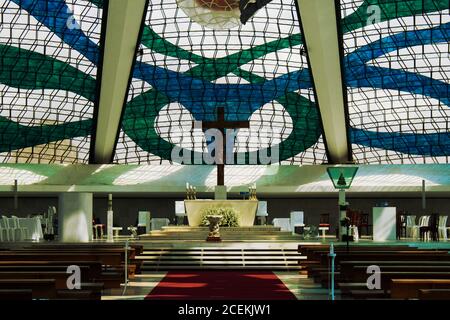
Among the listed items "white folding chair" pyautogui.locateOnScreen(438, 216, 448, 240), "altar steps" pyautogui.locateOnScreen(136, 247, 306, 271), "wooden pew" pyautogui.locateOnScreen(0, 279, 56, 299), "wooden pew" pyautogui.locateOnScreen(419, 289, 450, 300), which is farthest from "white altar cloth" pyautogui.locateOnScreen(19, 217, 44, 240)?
"wooden pew" pyautogui.locateOnScreen(419, 289, 450, 300)

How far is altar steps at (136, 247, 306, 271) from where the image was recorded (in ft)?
69.4

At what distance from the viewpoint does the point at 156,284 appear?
16.4 m

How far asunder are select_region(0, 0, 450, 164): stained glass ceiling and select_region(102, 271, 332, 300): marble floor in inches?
616

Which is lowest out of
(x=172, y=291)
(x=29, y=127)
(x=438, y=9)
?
(x=172, y=291)

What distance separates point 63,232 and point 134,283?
324 inches

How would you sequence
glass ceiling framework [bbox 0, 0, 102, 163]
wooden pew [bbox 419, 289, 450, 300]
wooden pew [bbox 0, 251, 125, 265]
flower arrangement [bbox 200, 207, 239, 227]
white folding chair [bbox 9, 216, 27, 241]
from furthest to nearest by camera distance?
glass ceiling framework [bbox 0, 0, 102, 163]
flower arrangement [bbox 200, 207, 239, 227]
white folding chair [bbox 9, 216, 27, 241]
wooden pew [bbox 0, 251, 125, 265]
wooden pew [bbox 419, 289, 450, 300]

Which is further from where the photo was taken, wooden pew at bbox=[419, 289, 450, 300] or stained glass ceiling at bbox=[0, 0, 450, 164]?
stained glass ceiling at bbox=[0, 0, 450, 164]

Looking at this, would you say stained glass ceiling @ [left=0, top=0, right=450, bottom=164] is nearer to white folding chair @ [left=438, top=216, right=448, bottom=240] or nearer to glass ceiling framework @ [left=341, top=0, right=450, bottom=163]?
glass ceiling framework @ [left=341, top=0, right=450, bottom=163]

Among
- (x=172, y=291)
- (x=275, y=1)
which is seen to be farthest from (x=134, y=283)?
(x=275, y=1)

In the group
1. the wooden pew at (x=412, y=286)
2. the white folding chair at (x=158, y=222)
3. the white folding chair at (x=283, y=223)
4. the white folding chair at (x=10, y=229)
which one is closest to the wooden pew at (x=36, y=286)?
the wooden pew at (x=412, y=286)

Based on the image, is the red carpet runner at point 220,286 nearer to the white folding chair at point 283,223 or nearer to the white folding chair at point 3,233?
the white folding chair at point 3,233

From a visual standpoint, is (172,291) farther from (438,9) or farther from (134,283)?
(438,9)

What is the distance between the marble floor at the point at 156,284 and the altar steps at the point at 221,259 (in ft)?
4.00

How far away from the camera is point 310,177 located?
40.2 metres
